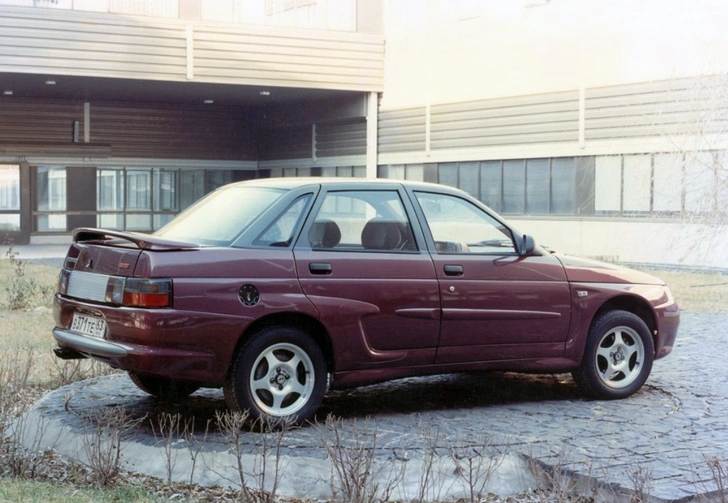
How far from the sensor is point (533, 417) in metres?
7.78

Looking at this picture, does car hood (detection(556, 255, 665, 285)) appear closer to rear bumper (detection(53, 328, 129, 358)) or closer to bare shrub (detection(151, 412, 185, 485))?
bare shrub (detection(151, 412, 185, 485))

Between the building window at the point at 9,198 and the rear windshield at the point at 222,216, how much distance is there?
32.4 m

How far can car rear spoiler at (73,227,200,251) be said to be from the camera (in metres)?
6.93

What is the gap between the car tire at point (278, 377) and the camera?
6945 mm

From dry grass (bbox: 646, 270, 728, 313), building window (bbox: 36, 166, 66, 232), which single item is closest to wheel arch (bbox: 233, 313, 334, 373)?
dry grass (bbox: 646, 270, 728, 313)

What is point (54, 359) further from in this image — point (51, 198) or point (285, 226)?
point (51, 198)

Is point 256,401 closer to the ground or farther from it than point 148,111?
closer to the ground

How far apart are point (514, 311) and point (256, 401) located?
2.16 meters

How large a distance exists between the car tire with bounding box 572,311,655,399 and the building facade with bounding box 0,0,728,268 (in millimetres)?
12735

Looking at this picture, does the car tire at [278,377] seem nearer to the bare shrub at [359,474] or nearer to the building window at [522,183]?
the bare shrub at [359,474]

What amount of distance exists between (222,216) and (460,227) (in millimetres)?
1701

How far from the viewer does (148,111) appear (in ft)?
135

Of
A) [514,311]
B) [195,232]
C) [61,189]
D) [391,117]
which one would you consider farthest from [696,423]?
[61,189]

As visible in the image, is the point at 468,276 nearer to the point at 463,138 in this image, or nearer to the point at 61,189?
Answer: the point at 463,138
